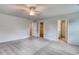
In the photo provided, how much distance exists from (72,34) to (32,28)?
481 cm

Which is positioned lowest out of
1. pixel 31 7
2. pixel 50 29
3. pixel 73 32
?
pixel 73 32

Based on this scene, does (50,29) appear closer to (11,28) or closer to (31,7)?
(11,28)

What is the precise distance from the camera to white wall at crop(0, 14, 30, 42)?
Answer: 15.8 ft

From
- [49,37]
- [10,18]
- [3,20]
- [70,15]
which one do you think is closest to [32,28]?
[49,37]

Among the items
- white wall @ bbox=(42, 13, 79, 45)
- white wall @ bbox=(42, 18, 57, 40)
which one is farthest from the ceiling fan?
white wall @ bbox=(42, 18, 57, 40)

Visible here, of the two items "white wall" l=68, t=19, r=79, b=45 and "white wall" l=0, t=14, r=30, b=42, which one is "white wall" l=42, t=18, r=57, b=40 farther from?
"white wall" l=0, t=14, r=30, b=42

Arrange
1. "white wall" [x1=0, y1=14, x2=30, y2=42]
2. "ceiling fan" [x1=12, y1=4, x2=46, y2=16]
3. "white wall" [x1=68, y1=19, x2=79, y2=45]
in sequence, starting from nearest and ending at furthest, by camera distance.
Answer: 1. "ceiling fan" [x1=12, y1=4, x2=46, y2=16]
2. "white wall" [x1=68, y1=19, x2=79, y2=45]
3. "white wall" [x1=0, y1=14, x2=30, y2=42]

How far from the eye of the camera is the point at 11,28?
17.7ft

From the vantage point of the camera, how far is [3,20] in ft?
15.8

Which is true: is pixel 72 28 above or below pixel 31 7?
below

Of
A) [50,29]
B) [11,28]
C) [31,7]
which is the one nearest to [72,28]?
[50,29]

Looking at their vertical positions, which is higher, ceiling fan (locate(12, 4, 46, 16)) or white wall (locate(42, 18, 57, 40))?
ceiling fan (locate(12, 4, 46, 16))

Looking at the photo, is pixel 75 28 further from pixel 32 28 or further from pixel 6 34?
pixel 32 28

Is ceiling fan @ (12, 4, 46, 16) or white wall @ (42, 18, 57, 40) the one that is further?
white wall @ (42, 18, 57, 40)
